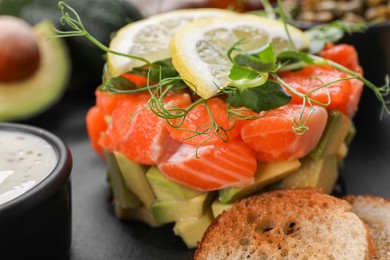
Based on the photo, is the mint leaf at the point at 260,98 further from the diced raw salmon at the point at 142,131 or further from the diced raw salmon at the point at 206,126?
the diced raw salmon at the point at 142,131

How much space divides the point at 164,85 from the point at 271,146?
0.52 meters

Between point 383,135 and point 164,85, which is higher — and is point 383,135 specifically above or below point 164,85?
below

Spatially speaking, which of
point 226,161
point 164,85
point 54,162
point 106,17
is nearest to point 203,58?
point 164,85

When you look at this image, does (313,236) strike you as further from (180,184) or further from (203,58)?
(203,58)

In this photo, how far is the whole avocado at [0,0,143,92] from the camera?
4363 millimetres

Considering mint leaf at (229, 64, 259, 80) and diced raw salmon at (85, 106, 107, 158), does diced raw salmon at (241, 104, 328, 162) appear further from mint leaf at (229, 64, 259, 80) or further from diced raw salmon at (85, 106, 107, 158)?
diced raw salmon at (85, 106, 107, 158)

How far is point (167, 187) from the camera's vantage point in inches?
103

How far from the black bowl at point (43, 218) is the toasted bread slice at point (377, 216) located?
1270 millimetres

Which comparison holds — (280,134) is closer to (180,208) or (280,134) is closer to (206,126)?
(206,126)

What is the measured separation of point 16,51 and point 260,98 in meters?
2.09

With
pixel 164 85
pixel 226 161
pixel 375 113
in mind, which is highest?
pixel 164 85

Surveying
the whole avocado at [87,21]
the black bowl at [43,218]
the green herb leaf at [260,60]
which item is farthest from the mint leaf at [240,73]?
the whole avocado at [87,21]

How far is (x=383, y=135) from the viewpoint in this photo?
3574 mm

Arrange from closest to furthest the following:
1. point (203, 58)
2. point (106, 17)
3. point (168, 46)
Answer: point (203, 58), point (168, 46), point (106, 17)
